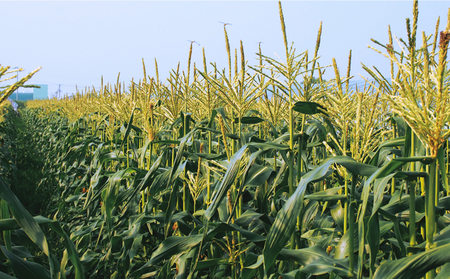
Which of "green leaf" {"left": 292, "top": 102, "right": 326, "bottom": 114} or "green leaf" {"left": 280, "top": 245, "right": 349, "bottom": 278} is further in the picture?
"green leaf" {"left": 292, "top": 102, "right": 326, "bottom": 114}

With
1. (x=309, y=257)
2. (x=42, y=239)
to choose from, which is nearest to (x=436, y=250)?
(x=309, y=257)

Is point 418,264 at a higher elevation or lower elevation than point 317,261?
higher

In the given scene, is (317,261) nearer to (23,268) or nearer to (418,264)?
(418,264)

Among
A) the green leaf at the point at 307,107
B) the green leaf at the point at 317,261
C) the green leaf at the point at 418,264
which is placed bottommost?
the green leaf at the point at 317,261

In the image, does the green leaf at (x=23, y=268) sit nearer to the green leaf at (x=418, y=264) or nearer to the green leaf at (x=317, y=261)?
the green leaf at (x=317, y=261)

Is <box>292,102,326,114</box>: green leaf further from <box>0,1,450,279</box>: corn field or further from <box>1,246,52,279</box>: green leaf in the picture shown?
<box>1,246,52,279</box>: green leaf

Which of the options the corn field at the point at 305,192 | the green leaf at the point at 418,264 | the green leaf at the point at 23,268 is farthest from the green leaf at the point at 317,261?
the green leaf at the point at 23,268

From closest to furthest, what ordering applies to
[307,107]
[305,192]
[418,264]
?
1. [418,264]
2. [307,107]
3. [305,192]

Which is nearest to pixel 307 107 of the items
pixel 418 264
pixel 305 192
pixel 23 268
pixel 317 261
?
pixel 305 192

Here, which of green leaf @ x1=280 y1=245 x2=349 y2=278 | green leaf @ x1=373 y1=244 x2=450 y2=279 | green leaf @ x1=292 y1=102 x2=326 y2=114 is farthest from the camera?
green leaf @ x1=292 y1=102 x2=326 y2=114

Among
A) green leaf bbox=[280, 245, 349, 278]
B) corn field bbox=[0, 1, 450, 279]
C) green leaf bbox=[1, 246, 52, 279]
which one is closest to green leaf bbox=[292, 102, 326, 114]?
corn field bbox=[0, 1, 450, 279]

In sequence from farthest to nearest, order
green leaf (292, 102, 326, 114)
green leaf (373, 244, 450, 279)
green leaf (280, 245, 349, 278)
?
1. green leaf (292, 102, 326, 114)
2. green leaf (280, 245, 349, 278)
3. green leaf (373, 244, 450, 279)

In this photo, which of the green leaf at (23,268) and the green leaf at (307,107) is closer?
the green leaf at (23,268)

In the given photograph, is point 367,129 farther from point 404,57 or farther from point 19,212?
point 19,212
